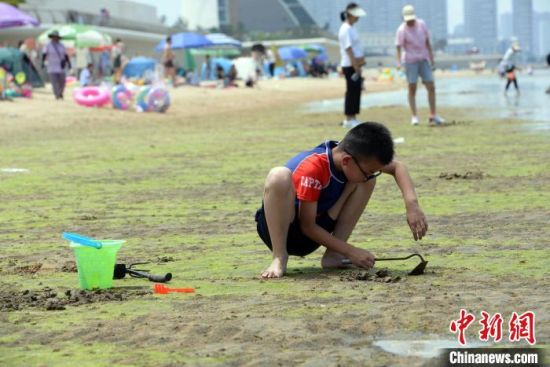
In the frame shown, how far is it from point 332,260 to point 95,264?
4.30 feet

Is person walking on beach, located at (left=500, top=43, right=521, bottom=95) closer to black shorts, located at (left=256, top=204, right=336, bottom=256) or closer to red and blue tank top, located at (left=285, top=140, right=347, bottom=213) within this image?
black shorts, located at (left=256, top=204, right=336, bottom=256)

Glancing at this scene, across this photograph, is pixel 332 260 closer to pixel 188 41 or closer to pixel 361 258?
pixel 361 258

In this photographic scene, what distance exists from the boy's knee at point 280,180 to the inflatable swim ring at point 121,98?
21984mm

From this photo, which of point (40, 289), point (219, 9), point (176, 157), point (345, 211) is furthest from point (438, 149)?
point (219, 9)

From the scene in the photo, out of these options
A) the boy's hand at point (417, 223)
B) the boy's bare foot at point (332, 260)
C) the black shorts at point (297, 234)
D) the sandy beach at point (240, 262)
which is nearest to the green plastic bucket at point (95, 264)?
the sandy beach at point (240, 262)

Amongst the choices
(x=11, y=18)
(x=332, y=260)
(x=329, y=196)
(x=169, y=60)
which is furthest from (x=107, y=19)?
(x=329, y=196)

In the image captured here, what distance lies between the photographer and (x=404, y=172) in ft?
20.2

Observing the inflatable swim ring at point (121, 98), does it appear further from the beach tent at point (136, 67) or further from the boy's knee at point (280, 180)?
the beach tent at point (136, 67)

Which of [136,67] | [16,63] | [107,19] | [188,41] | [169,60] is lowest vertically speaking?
[136,67]

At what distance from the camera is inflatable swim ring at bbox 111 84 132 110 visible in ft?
90.6

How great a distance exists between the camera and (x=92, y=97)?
27859mm

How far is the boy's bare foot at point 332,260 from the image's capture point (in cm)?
631

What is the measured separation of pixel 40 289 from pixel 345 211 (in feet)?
5.28

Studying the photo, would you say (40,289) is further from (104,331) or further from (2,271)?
(104,331)
